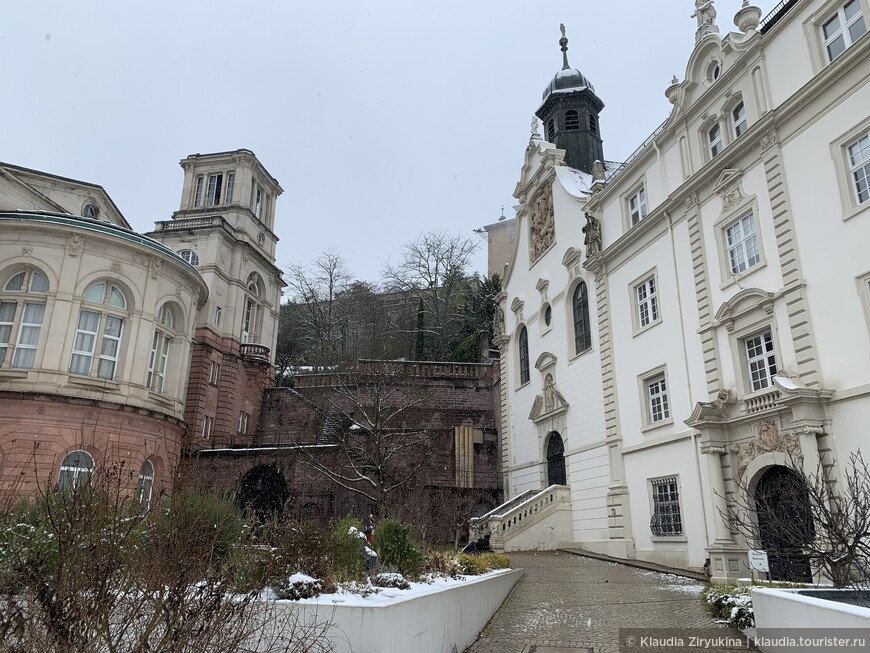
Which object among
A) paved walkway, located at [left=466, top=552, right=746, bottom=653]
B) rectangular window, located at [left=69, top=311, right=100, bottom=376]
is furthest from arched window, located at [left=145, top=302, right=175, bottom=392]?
paved walkway, located at [left=466, top=552, right=746, bottom=653]

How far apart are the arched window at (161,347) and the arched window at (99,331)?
1.51 metres

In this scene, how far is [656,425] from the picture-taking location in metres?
18.6

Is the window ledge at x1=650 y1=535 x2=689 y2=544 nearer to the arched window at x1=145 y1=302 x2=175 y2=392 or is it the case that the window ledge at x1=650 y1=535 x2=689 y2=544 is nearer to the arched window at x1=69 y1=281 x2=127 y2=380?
the arched window at x1=145 y1=302 x2=175 y2=392

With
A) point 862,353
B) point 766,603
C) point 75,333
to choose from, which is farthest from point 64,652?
point 75,333

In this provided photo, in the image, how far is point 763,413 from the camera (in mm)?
14273

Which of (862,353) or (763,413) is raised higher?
(862,353)

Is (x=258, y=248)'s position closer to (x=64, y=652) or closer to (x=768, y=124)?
(x=768, y=124)

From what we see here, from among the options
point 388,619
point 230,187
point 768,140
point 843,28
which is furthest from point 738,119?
point 230,187

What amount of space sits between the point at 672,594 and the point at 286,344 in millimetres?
44746

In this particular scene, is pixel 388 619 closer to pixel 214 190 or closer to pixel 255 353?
pixel 255 353

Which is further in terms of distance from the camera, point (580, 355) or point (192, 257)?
point (192, 257)

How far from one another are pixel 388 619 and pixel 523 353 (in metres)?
24.4

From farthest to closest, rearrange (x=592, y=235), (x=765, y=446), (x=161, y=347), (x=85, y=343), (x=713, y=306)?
1. (x=161, y=347)
2. (x=85, y=343)
3. (x=592, y=235)
4. (x=713, y=306)
5. (x=765, y=446)

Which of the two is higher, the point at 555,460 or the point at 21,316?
the point at 21,316
